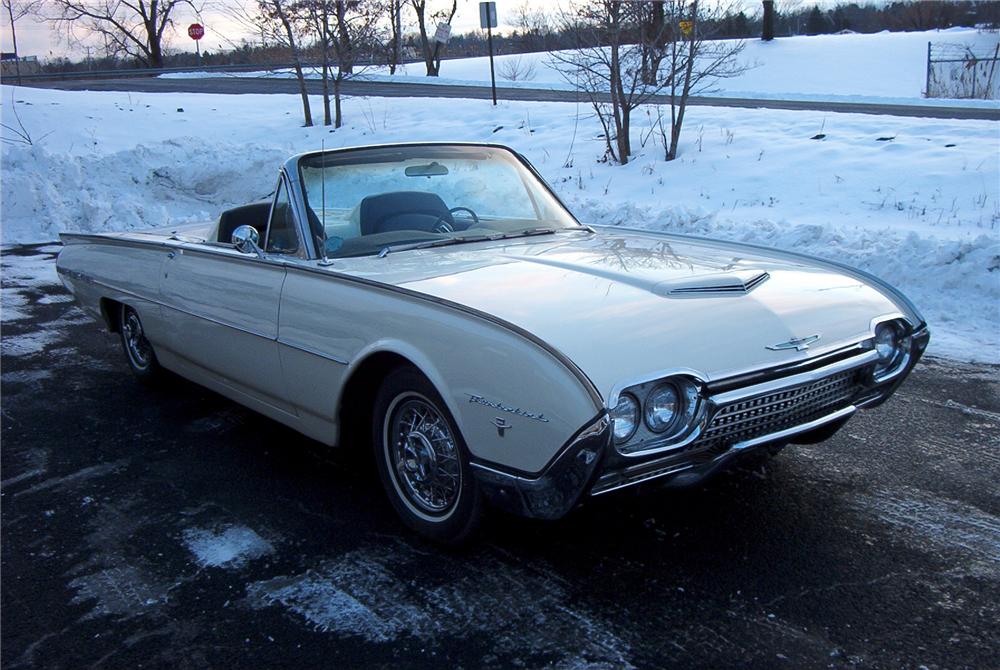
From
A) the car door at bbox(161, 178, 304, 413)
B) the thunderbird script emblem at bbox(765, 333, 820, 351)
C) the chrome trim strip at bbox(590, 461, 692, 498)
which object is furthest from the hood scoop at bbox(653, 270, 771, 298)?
the car door at bbox(161, 178, 304, 413)

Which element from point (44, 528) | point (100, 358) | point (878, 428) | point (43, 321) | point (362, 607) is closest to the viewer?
point (362, 607)

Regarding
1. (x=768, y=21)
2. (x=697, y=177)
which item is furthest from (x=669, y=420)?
(x=768, y=21)

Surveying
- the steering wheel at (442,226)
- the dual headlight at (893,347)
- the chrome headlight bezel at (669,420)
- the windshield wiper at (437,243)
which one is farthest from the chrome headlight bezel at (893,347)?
the steering wheel at (442,226)

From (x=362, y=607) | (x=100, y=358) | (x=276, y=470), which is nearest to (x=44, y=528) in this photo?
A: (x=276, y=470)

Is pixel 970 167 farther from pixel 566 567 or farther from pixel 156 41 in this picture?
pixel 156 41

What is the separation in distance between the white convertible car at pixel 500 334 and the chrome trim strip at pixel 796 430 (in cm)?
1

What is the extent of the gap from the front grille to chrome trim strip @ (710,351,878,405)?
0.07 ft

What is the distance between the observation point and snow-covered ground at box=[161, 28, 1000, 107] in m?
28.1

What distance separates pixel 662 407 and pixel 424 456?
96cm

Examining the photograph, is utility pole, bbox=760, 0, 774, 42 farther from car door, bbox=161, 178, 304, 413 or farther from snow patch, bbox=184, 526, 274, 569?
snow patch, bbox=184, 526, 274, 569

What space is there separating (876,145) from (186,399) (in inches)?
396

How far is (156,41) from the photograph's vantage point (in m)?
41.7

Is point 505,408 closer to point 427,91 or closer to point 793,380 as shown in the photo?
point 793,380

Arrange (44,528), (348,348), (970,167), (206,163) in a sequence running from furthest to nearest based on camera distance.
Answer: (206,163)
(970,167)
(44,528)
(348,348)
